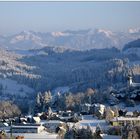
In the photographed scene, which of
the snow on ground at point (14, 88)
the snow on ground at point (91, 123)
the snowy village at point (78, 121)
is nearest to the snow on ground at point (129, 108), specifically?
the snowy village at point (78, 121)

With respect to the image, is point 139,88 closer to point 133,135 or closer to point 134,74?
point 134,74

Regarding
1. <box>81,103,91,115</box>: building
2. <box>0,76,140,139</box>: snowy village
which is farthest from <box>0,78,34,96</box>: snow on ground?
<box>81,103,91,115</box>: building

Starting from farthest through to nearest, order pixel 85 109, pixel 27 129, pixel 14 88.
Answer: pixel 14 88 → pixel 85 109 → pixel 27 129

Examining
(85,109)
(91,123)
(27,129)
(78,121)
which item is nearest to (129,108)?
(85,109)

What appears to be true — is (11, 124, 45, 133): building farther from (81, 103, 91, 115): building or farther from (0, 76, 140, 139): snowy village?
(81, 103, 91, 115): building

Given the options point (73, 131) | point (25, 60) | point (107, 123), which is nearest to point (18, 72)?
point (25, 60)

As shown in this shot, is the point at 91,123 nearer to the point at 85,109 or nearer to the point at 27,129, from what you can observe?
the point at 27,129

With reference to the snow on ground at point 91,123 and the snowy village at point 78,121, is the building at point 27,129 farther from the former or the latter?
the snow on ground at point 91,123

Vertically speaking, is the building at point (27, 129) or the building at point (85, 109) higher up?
the building at point (85, 109)
